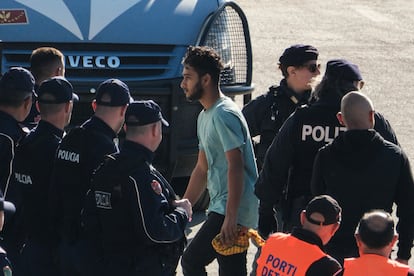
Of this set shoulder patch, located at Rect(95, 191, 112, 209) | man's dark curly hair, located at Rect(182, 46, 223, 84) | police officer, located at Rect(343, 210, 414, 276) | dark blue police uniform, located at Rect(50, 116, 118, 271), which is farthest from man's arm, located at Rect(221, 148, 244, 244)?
police officer, located at Rect(343, 210, 414, 276)

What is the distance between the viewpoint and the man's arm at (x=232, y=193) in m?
6.66

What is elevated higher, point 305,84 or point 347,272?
point 305,84

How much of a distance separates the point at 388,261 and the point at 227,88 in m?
3.99

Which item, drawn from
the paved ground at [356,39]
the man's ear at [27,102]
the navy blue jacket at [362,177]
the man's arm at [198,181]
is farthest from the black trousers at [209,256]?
the paved ground at [356,39]

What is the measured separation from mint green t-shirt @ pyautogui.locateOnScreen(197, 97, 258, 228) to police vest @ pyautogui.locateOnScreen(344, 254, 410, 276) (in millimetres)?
1573

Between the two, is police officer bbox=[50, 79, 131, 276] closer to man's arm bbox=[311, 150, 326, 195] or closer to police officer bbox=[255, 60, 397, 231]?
police officer bbox=[255, 60, 397, 231]

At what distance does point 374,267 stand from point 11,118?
2444mm

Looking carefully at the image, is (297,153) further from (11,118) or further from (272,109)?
(11,118)

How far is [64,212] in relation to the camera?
241 inches

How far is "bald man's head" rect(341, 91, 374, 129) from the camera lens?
19.9ft

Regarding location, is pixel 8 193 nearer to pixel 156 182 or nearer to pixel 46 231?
pixel 46 231

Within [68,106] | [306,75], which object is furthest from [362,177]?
[68,106]

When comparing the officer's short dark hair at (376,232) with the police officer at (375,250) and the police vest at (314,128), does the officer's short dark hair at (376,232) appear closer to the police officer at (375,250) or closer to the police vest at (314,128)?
the police officer at (375,250)

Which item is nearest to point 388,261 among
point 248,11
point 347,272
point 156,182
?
point 347,272
